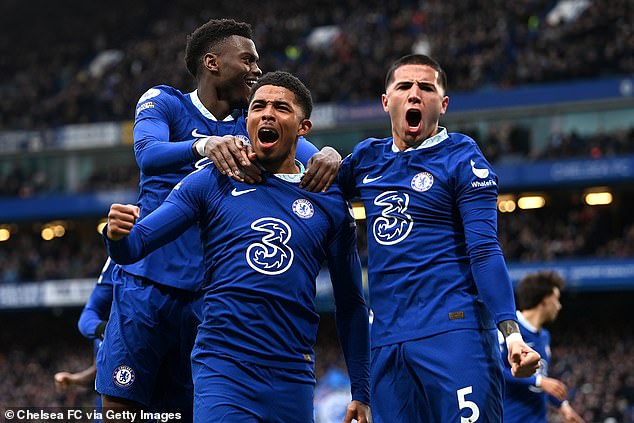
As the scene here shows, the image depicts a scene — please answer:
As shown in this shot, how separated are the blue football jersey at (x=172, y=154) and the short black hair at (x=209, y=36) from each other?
0.71 ft

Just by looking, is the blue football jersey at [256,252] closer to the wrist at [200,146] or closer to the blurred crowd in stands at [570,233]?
the wrist at [200,146]

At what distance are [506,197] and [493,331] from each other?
91.8 ft

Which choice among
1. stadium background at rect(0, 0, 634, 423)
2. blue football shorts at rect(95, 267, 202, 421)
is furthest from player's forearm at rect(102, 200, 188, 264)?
stadium background at rect(0, 0, 634, 423)

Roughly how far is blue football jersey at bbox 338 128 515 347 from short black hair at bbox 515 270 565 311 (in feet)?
13.5

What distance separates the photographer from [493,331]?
16.8 ft

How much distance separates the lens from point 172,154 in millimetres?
5305

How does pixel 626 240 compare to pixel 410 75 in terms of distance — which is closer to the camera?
pixel 410 75

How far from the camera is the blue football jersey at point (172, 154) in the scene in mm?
5379

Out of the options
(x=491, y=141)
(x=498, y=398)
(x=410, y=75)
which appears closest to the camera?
(x=498, y=398)

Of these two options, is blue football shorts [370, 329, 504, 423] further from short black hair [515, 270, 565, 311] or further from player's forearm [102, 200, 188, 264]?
short black hair [515, 270, 565, 311]

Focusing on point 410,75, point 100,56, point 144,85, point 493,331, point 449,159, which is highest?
point 100,56

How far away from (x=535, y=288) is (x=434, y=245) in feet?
14.1

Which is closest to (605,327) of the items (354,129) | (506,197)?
(506,197)

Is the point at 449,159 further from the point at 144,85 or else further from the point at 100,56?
the point at 100,56
